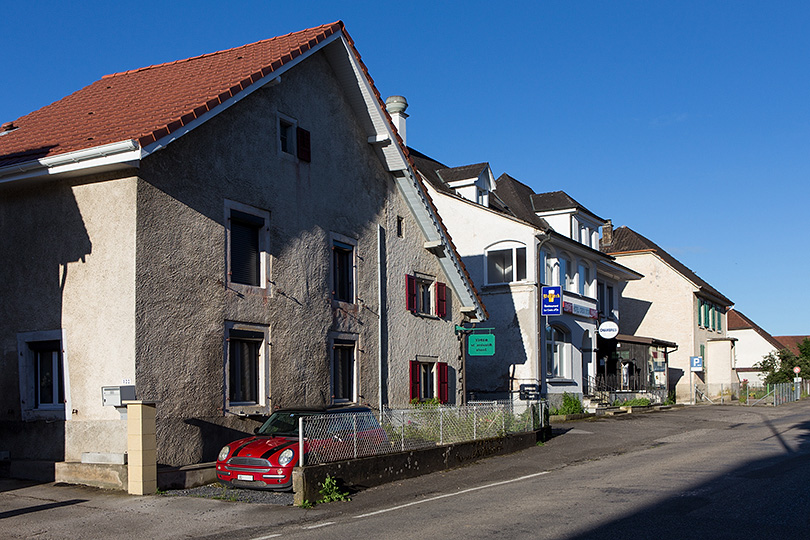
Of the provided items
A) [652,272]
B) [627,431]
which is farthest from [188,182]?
[652,272]

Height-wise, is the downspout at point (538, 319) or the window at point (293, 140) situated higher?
the window at point (293, 140)

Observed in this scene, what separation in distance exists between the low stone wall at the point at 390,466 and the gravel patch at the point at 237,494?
1.46ft

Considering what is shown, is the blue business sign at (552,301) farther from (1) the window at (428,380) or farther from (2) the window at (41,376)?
(2) the window at (41,376)

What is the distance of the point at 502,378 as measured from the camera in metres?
32.5

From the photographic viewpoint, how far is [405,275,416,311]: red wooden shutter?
2247 centimetres

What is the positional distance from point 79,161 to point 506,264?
21245 mm

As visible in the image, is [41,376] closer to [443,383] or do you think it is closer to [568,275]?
[443,383]

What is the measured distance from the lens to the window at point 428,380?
22.6 metres

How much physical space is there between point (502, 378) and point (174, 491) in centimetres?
2046

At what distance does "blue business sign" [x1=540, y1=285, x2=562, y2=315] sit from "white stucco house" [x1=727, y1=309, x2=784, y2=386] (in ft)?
168

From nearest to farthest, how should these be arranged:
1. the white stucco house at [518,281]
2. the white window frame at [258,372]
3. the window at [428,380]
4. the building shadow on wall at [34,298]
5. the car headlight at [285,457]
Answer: the car headlight at [285,457]
the building shadow on wall at [34,298]
the white window frame at [258,372]
the window at [428,380]
the white stucco house at [518,281]

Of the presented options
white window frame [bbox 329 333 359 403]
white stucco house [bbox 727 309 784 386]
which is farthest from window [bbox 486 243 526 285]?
white stucco house [bbox 727 309 784 386]

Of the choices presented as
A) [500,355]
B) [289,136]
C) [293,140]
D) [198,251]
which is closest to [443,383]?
[500,355]

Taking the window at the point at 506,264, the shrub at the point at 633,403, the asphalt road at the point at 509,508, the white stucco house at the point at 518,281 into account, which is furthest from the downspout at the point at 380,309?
the shrub at the point at 633,403
